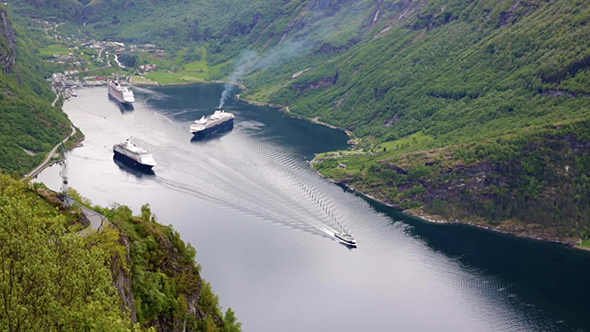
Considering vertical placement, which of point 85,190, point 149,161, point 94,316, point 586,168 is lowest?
point 94,316

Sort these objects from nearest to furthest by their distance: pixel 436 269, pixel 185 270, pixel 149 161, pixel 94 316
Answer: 1. pixel 94 316
2. pixel 185 270
3. pixel 436 269
4. pixel 149 161

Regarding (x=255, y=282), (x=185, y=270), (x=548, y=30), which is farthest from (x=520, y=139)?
(x=185, y=270)

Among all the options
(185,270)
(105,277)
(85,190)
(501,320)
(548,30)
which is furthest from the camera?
(548,30)

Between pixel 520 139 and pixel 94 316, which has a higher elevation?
pixel 520 139

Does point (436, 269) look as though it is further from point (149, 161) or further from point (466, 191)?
point (149, 161)

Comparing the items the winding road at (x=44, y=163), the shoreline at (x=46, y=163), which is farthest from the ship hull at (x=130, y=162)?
the winding road at (x=44, y=163)

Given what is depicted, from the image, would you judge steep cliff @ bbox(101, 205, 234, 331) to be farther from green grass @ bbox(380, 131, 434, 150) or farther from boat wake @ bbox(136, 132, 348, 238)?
green grass @ bbox(380, 131, 434, 150)

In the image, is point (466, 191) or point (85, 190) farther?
point (466, 191)
